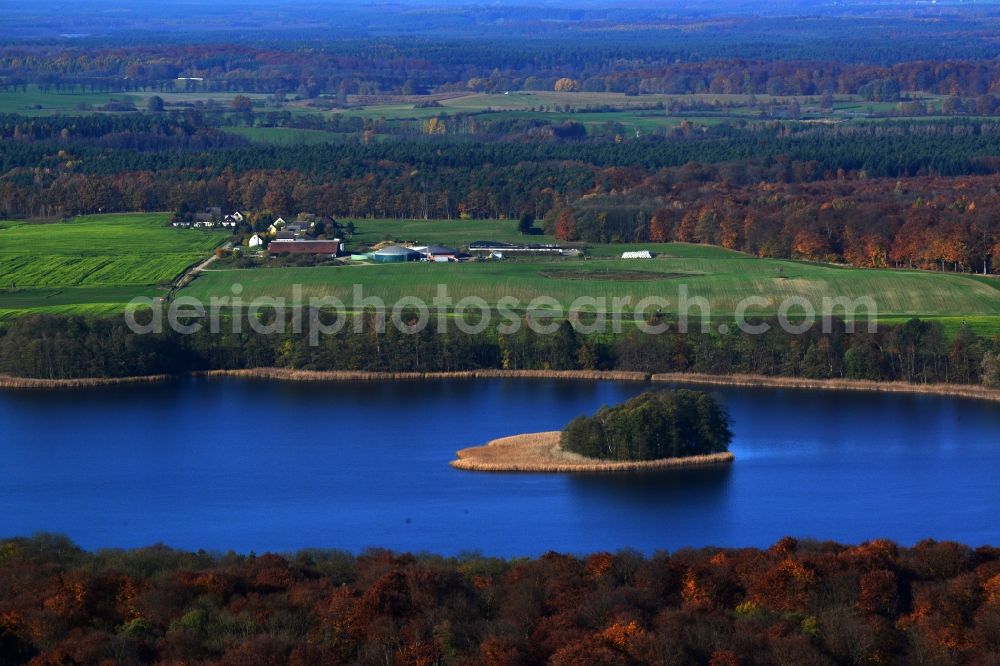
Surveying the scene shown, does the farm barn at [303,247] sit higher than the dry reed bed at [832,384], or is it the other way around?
the farm barn at [303,247]

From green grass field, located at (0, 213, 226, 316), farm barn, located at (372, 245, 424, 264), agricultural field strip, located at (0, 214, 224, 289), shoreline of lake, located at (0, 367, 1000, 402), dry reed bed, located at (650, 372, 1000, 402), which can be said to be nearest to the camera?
dry reed bed, located at (650, 372, 1000, 402)

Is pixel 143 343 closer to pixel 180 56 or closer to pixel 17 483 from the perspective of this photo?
pixel 17 483

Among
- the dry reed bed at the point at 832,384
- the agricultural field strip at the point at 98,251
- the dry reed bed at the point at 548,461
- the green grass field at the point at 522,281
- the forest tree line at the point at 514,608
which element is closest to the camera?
the forest tree line at the point at 514,608

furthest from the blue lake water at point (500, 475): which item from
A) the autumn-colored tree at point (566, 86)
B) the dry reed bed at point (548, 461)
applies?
the autumn-colored tree at point (566, 86)

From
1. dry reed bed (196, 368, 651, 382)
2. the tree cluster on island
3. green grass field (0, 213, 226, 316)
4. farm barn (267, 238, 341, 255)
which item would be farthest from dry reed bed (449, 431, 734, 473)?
farm barn (267, 238, 341, 255)

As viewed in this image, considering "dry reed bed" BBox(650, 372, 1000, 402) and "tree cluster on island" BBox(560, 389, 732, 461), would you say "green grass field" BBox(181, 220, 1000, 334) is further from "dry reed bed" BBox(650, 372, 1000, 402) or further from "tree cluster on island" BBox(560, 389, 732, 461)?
"tree cluster on island" BBox(560, 389, 732, 461)

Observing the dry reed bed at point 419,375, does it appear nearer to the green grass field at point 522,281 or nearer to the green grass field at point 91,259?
the green grass field at point 522,281
